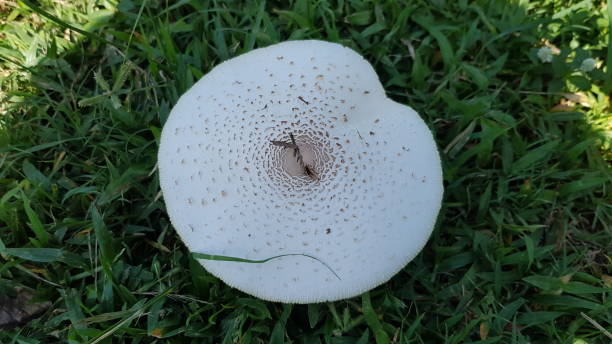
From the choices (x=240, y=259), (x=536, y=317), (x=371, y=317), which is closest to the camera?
(x=240, y=259)

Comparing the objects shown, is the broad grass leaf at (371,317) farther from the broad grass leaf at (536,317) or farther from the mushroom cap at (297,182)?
the broad grass leaf at (536,317)

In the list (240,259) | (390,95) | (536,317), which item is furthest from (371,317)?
(390,95)

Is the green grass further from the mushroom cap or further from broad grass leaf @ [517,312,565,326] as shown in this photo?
the mushroom cap

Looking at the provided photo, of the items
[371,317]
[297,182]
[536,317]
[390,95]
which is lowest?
[536,317]

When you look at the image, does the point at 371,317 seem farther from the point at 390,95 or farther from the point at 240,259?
the point at 390,95

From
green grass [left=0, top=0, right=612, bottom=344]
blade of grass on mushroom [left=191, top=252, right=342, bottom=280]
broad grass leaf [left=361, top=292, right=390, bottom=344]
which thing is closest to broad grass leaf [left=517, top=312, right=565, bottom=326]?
green grass [left=0, top=0, right=612, bottom=344]

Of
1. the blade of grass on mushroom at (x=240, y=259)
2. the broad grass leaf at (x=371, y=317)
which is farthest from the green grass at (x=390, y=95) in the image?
the blade of grass on mushroom at (x=240, y=259)

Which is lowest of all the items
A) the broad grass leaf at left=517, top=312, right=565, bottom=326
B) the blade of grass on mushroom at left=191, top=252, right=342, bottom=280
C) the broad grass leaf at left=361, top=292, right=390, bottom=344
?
the broad grass leaf at left=517, top=312, right=565, bottom=326
